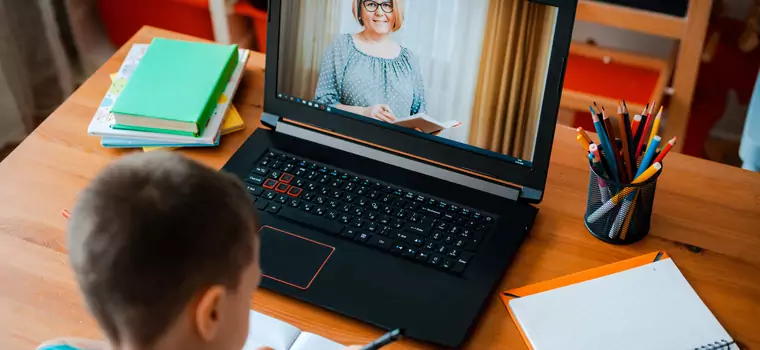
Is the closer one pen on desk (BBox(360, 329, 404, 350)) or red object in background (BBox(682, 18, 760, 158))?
pen on desk (BBox(360, 329, 404, 350))

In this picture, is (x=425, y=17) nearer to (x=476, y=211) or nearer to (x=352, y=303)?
(x=476, y=211)

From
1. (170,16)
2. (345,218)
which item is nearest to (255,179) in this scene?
(345,218)

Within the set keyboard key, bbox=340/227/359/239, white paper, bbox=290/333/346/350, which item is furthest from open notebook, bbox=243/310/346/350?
keyboard key, bbox=340/227/359/239

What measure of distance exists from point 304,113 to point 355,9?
0.18 metres

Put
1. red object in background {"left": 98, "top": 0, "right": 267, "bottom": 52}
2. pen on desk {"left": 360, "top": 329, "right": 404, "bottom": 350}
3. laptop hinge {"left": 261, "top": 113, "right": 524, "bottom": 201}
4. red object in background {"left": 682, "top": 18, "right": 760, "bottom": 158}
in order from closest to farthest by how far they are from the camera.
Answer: pen on desk {"left": 360, "top": 329, "right": 404, "bottom": 350}
laptop hinge {"left": 261, "top": 113, "right": 524, "bottom": 201}
red object in background {"left": 682, "top": 18, "right": 760, "bottom": 158}
red object in background {"left": 98, "top": 0, "right": 267, "bottom": 52}

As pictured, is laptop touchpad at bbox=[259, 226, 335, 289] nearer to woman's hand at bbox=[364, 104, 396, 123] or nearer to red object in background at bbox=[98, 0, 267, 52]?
woman's hand at bbox=[364, 104, 396, 123]

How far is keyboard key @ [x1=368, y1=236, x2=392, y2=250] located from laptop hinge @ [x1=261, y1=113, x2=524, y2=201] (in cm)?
15

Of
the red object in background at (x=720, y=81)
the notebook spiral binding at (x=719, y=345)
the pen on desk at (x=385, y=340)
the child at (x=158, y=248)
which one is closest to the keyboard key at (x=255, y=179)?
the pen on desk at (x=385, y=340)

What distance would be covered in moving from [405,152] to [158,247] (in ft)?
1.87

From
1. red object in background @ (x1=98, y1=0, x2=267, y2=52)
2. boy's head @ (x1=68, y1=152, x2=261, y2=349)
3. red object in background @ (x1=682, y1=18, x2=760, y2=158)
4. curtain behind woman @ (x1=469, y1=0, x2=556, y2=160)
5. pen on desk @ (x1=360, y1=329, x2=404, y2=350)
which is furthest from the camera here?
red object in background @ (x1=98, y1=0, x2=267, y2=52)

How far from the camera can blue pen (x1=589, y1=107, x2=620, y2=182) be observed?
37.7 inches

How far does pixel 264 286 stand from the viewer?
37.5 inches

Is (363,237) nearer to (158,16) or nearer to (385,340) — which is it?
(385,340)

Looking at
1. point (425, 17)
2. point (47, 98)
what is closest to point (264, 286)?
point (425, 17)
